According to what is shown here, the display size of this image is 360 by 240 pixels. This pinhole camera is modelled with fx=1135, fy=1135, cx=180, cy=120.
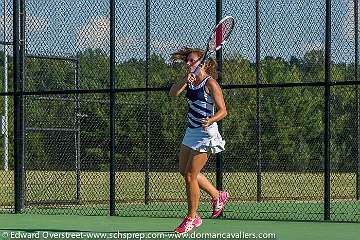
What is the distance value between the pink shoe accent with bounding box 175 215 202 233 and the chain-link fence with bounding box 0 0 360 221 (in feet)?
8.88

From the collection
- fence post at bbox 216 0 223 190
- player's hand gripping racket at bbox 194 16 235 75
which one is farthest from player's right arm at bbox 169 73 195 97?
fence post at bbox 216 0 223 190

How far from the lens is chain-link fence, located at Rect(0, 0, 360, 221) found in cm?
1475

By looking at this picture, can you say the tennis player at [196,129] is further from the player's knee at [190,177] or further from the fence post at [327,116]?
the fence post at [327,116]

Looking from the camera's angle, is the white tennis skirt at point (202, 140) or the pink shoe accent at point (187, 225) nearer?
the pink shoe accent at point (187, 225)

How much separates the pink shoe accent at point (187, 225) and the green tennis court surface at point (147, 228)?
0.27 feet

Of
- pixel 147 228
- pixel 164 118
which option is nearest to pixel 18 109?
pixel 164 118

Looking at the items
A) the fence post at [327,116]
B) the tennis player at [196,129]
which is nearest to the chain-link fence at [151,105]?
the fence post at [327,116]

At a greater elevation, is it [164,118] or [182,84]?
[182,84]

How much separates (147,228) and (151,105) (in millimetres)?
6557

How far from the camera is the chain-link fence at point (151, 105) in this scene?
14750mm

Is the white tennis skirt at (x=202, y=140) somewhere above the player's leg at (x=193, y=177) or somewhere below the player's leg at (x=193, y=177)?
above

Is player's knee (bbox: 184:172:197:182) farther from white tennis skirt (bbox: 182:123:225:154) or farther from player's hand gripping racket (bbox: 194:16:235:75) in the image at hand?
player's hand gripping racket (bbox: 194:16:235:75)

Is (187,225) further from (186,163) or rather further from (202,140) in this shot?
(202,140)

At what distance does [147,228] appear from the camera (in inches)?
463
